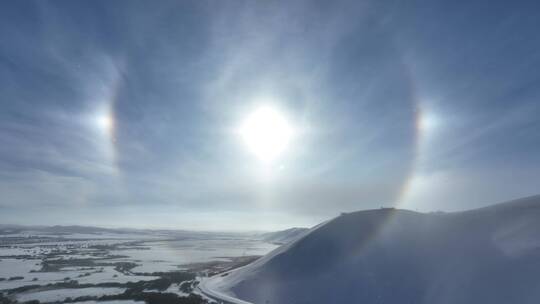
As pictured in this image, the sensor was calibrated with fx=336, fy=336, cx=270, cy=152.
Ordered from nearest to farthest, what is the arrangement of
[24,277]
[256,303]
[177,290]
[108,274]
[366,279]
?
[256,303], [366,279], [177,290], [24,277], [108,274]

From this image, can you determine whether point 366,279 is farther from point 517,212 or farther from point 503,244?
point 517,212

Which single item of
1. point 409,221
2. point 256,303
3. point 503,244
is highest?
point 409,221

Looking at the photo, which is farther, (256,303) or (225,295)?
(225,295)

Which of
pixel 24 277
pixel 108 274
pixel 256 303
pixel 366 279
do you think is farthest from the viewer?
pixel 108 274

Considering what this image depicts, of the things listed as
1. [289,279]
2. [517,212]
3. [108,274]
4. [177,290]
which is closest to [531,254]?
[517,212]

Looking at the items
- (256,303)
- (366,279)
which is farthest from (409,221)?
(256,303)

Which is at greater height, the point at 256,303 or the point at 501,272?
the point at 501,272
